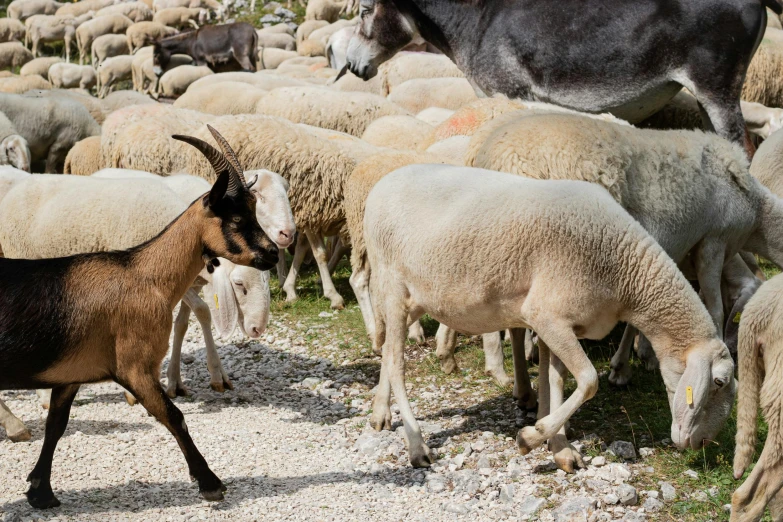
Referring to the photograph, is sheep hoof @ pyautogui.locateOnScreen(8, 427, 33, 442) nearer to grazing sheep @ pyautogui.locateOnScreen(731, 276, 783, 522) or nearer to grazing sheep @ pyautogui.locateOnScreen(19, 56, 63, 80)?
grazing sheep @ pyautogui.locateOnScreen(731, 276, 783, 522)

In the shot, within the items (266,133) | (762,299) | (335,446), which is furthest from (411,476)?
(266,133)

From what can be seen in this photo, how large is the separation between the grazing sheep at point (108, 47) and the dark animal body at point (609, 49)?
23.9m

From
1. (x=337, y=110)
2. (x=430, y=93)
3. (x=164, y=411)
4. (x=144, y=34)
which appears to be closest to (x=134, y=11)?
(x=144, y=34)

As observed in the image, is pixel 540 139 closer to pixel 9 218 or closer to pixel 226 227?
pixel 226 227

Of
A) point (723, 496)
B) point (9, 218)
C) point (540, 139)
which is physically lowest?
point (723, 496)

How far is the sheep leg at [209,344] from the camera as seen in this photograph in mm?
6359

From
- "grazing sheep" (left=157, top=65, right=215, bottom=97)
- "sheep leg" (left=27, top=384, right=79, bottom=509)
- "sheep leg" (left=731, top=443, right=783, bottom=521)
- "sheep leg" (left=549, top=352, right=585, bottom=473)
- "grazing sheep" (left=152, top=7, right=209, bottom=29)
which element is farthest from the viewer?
"grazing sheep" (left=152, top=7, right=209, bottom=29)

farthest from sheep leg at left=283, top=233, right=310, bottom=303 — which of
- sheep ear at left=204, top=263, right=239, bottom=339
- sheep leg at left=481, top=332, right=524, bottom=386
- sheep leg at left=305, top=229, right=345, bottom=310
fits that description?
sheep leg at left=481, top=332, right=524, bottom=386

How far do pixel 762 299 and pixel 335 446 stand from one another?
253 cm

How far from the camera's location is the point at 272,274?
9969 millimetres

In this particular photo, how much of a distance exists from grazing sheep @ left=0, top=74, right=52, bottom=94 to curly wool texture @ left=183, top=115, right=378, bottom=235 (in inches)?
484

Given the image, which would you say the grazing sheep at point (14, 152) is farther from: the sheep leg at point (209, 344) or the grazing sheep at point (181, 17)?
the grazing sheep at point (181, 17)

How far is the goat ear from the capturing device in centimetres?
465

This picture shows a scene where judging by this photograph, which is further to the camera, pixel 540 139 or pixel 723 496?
pixel 540 139
